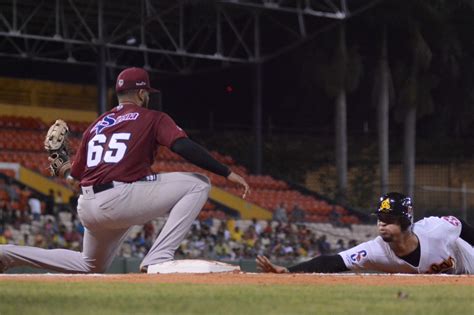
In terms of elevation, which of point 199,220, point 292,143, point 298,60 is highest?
point 298,60

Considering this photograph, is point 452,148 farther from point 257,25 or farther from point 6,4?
point 6,4

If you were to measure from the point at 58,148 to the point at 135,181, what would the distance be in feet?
3.43

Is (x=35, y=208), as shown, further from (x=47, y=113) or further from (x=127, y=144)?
(x=127, y=144)

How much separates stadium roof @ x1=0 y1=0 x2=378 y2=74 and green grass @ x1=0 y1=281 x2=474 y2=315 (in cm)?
1994

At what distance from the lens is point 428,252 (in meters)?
8.45

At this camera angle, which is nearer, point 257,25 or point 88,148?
point 88,148

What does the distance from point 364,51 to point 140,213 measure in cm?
2576

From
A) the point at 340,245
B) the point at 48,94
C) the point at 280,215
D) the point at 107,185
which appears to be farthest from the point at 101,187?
the point at 48,94

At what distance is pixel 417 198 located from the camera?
2780cm

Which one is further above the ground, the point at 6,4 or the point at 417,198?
the point at 6,4

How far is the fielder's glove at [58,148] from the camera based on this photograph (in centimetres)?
870

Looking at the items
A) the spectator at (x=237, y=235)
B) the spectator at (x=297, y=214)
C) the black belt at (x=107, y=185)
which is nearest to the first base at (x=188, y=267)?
the black belt at (x=107, y=185)

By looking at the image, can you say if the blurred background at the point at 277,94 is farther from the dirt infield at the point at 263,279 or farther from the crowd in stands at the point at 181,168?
the dirt infield at the point at 263,279

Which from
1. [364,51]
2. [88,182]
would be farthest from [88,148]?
[364,51]
